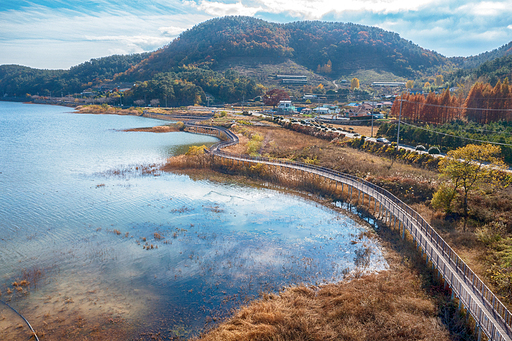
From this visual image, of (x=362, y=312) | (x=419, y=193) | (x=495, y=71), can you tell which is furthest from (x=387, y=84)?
(x=362, y=312)

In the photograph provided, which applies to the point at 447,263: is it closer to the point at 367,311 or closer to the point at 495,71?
the point at 367,311

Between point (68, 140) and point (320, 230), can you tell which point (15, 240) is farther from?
point (68, 140)

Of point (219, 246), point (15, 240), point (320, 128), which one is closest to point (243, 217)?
point (219, 246)

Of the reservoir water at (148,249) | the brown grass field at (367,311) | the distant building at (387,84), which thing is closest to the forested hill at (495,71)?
the distant building at (387,84)

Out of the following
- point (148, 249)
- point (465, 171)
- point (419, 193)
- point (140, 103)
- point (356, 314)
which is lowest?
point (148, 249)

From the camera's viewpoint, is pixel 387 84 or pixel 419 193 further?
pixel 387 84

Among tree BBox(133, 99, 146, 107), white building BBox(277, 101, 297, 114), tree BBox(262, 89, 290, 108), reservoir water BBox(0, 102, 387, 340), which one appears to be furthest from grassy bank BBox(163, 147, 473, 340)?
tree BBox(133, 99, 146, 107)

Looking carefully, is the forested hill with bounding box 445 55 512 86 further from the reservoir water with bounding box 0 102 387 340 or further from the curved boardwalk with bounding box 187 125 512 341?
the reservoir water with bounding box 0 102 387 340
